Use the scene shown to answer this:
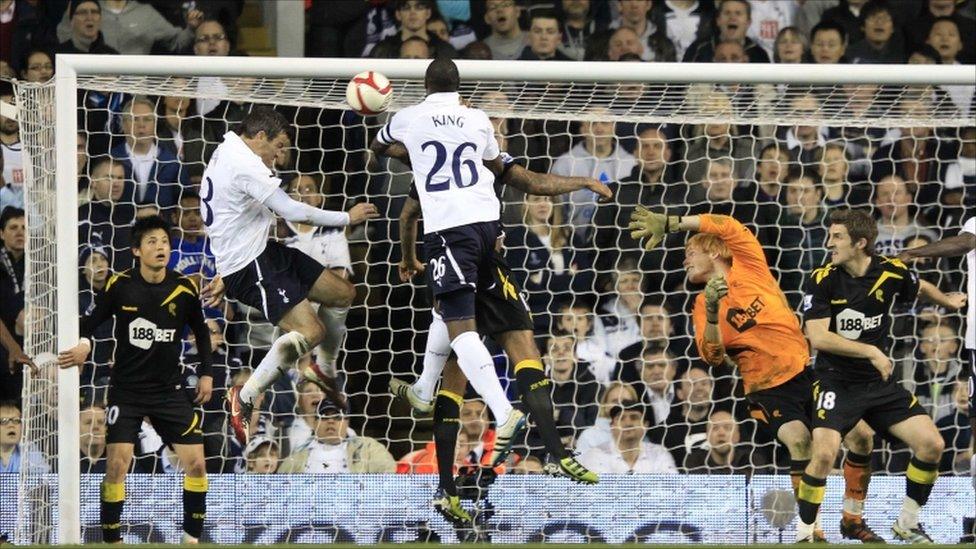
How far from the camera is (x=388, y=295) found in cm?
1171

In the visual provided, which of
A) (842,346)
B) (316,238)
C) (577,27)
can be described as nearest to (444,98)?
(842,346)

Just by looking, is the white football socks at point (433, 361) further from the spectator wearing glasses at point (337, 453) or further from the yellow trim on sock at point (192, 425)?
the spectator wearing glasses at point (337, 453)

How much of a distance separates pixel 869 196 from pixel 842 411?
308 cm

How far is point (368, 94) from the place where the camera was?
904 cm

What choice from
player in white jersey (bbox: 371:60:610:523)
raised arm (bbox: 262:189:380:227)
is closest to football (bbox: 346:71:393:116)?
player in white jersey (bbox: 371:60:610:523)

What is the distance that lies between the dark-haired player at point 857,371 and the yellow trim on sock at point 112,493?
12.4 feet

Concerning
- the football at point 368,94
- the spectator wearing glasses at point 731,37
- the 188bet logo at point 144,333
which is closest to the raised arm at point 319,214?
the football at point 368,94

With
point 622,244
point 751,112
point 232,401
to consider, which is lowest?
point 232,401

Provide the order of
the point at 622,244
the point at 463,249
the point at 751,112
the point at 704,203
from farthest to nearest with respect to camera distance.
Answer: the point at 622,244 < the point at 704,203 < the point at 751,112 < the point at 463,249

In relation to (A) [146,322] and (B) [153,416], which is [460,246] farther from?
(B) [153,416]

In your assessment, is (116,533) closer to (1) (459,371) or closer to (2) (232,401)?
(2) (232,401)

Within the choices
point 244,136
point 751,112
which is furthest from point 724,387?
point 244,136

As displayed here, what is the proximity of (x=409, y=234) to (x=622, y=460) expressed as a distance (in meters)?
2.91

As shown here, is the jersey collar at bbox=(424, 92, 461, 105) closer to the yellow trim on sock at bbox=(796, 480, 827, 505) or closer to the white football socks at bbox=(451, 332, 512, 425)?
the white football socks at bbox=(451, 332, 512, 425)
